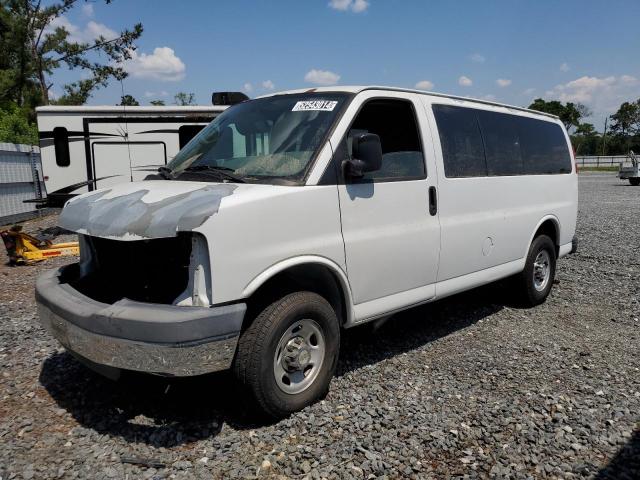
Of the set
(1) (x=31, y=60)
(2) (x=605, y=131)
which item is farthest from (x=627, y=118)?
(1) (x=31, y=60)

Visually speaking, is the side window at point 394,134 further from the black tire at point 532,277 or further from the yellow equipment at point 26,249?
the yellow equipment at point 26,249

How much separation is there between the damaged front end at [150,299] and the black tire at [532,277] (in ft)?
12.8

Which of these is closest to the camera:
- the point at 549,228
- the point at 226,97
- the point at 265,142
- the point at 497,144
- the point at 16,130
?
the point at 265,142

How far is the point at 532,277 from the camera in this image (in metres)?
5.90

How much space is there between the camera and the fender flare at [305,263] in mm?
3117

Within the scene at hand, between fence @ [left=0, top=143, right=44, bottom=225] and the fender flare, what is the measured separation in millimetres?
13877

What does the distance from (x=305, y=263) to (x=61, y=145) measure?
10.7m

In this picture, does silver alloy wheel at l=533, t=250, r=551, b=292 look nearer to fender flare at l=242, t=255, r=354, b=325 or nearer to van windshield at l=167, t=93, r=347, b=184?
fender flare at l=242, t=255, r=354, b=325

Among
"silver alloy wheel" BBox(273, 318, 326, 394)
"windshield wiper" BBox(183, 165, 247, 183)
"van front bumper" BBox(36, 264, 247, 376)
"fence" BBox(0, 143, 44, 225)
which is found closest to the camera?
"van front bumper" BBox(36, 264, 247, 376)

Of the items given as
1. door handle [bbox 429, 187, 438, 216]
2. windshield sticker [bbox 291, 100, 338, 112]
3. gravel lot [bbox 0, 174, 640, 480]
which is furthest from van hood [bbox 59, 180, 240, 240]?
door handle [bbox 429, 187, 438, 216]

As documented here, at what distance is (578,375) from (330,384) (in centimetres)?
198

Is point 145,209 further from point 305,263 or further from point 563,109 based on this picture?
point 563,109

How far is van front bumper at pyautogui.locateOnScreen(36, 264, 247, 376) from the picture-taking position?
284cm

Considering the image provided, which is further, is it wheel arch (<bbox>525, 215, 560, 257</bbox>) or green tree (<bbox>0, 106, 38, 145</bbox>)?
green tree (<bbox>0, 106, 38, 145</bbox>)
